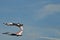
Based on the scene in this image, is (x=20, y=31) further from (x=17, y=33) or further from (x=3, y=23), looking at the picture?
(x=3, y=23)

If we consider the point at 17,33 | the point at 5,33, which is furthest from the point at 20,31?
the point at 5,33

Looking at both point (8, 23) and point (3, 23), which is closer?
point (3, 23)

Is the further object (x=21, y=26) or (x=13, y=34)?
(x=21, y=26)

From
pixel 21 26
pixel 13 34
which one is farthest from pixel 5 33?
pixel 21 26

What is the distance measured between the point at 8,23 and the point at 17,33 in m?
7.94

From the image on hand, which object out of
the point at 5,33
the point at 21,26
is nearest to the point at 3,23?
the point at 5,33

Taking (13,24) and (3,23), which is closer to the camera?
(3,23)

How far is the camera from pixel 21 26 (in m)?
96.6

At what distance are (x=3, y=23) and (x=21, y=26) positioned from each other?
12223 mm

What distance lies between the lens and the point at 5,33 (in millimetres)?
89938

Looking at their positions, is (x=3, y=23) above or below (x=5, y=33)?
above

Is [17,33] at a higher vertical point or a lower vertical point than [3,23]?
lower

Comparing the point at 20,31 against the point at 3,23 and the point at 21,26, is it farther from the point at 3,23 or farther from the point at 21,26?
the point at 3,23

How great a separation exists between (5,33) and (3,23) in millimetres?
5569
